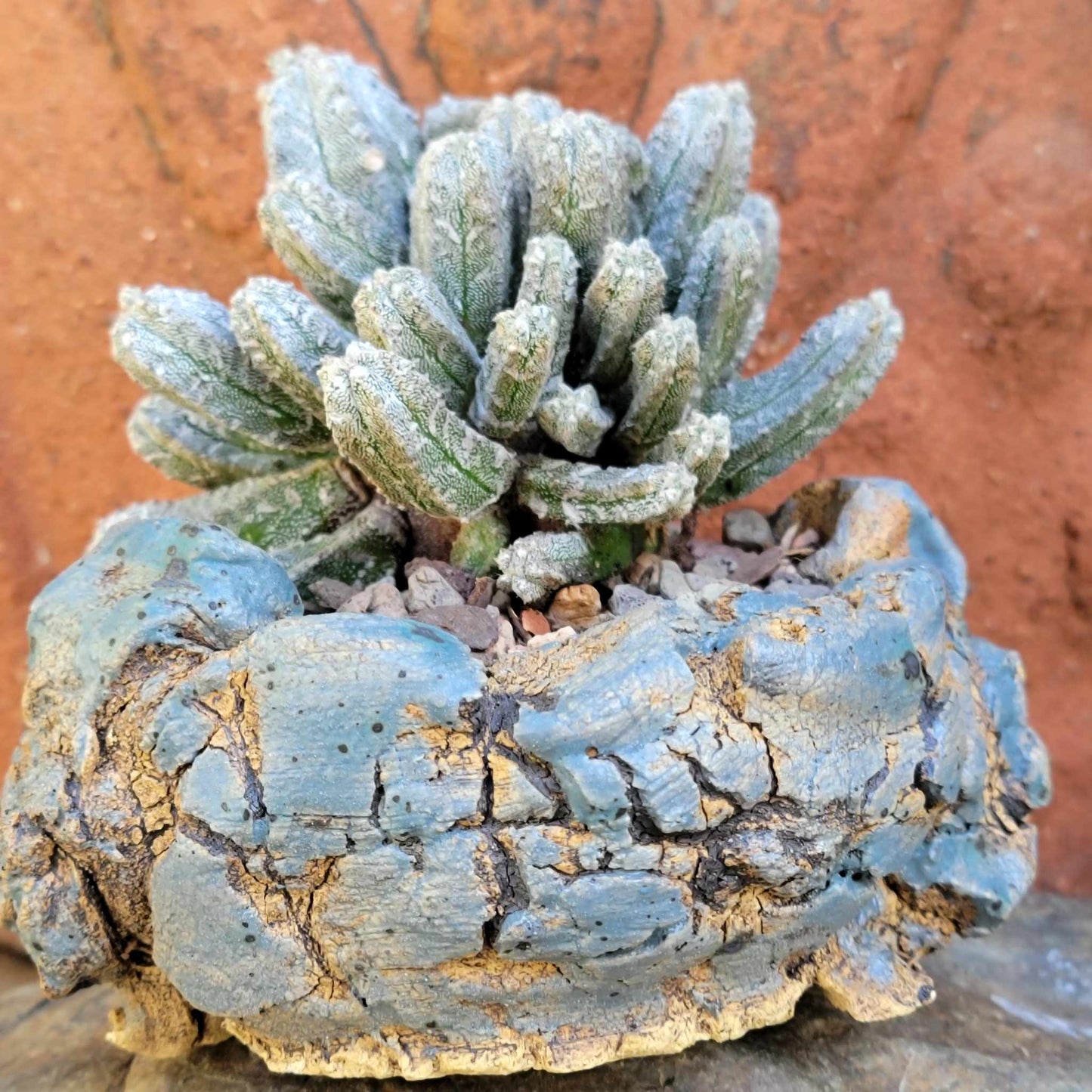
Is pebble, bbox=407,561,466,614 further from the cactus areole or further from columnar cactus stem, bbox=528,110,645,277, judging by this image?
columnar cactus stem, bbox=528,110,645,277

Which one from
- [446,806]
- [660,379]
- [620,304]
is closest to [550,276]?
[620,304]

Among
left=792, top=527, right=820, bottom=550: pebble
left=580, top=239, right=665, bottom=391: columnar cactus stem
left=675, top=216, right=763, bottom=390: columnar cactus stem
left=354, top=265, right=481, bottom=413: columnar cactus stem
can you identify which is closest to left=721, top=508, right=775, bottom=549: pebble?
left=792, top=527, right=820, bottom=550: pebble

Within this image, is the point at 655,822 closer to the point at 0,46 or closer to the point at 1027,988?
the point at 1027,988

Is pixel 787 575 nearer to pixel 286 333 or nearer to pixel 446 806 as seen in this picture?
pixel 446 806

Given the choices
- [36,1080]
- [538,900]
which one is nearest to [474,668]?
[538,900]

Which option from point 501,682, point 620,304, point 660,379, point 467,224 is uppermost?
point 467,224

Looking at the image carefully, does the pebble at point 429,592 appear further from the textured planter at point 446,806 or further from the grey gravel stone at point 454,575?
the textured planter at point 446,806
